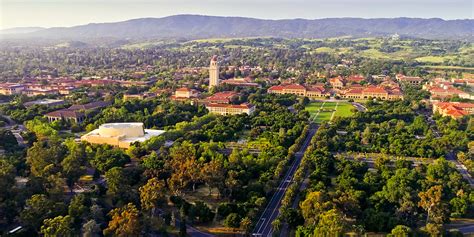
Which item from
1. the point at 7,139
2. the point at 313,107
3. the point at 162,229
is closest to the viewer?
the point at 162,229

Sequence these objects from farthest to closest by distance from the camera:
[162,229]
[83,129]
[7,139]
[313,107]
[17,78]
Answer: [17,78] < [313,107] < [83,129] < [7,139] < [162,229]

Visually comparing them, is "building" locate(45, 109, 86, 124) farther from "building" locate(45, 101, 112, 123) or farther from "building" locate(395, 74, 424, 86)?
"building" locate(395, 74, 424, 86)

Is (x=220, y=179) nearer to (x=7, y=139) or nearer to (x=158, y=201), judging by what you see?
(x=158, y=201)

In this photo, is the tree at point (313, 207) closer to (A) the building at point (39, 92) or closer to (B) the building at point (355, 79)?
(A) the building at point (39, 92)

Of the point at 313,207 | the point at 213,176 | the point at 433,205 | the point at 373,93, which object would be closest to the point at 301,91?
the point at 373,93

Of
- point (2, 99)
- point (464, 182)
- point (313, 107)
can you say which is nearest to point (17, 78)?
point (2, 99)

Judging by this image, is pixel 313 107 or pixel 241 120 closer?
pixel 241 120

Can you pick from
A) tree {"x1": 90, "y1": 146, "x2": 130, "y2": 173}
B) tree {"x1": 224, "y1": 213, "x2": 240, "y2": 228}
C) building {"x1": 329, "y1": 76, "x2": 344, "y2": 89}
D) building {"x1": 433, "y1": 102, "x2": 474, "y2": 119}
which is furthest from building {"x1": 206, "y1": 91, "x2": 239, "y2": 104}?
tree {"x1": 224, "y1": 213, "x2": 240, "y2": 228}
